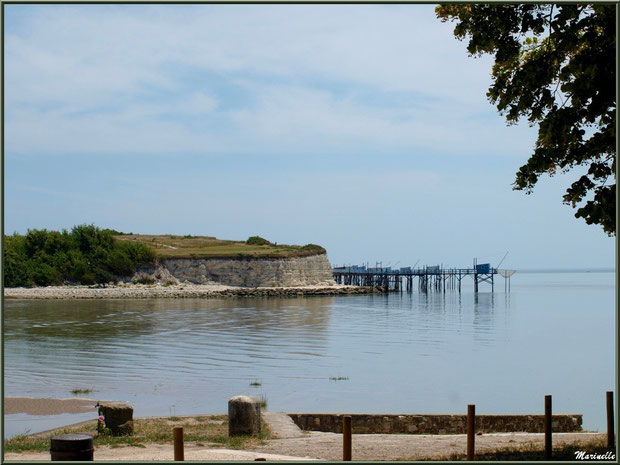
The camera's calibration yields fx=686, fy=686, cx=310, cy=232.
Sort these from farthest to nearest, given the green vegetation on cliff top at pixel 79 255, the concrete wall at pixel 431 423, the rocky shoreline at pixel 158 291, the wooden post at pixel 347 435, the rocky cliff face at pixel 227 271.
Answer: the rocky cliff face at pixel 227 271 < the green vegetation on cliff top at pixel 79 255 < the rocky shoreline at pixel 158 291 < the concrete wall at pixel 431 423 < the wooden post at pixel 347 435

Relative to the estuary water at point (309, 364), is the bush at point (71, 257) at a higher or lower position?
higher

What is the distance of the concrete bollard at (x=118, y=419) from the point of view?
13086 millimetres

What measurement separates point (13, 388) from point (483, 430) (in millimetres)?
14720

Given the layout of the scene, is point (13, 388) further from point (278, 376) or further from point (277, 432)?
point (277, 432)

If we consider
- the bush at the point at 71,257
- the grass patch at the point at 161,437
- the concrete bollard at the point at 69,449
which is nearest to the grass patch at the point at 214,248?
the bush at the point at 71,257

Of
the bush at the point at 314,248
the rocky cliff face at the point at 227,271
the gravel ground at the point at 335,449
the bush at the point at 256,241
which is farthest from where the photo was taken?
the bush at the point at 256,241

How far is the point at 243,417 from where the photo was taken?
A: 515 inches

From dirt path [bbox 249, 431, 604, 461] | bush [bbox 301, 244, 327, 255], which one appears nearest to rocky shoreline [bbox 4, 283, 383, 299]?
bush [bbox 301, 244, 327, 255]

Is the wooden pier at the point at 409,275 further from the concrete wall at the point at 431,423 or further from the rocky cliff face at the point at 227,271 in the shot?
the concrete wall at the point at 431,423

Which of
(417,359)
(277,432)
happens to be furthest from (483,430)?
(417,359)

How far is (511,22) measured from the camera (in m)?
11.9

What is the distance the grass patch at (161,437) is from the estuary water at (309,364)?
2474 millimetres

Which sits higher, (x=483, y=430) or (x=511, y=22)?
(x=511, y=22)

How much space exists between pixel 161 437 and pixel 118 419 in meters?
0.94
